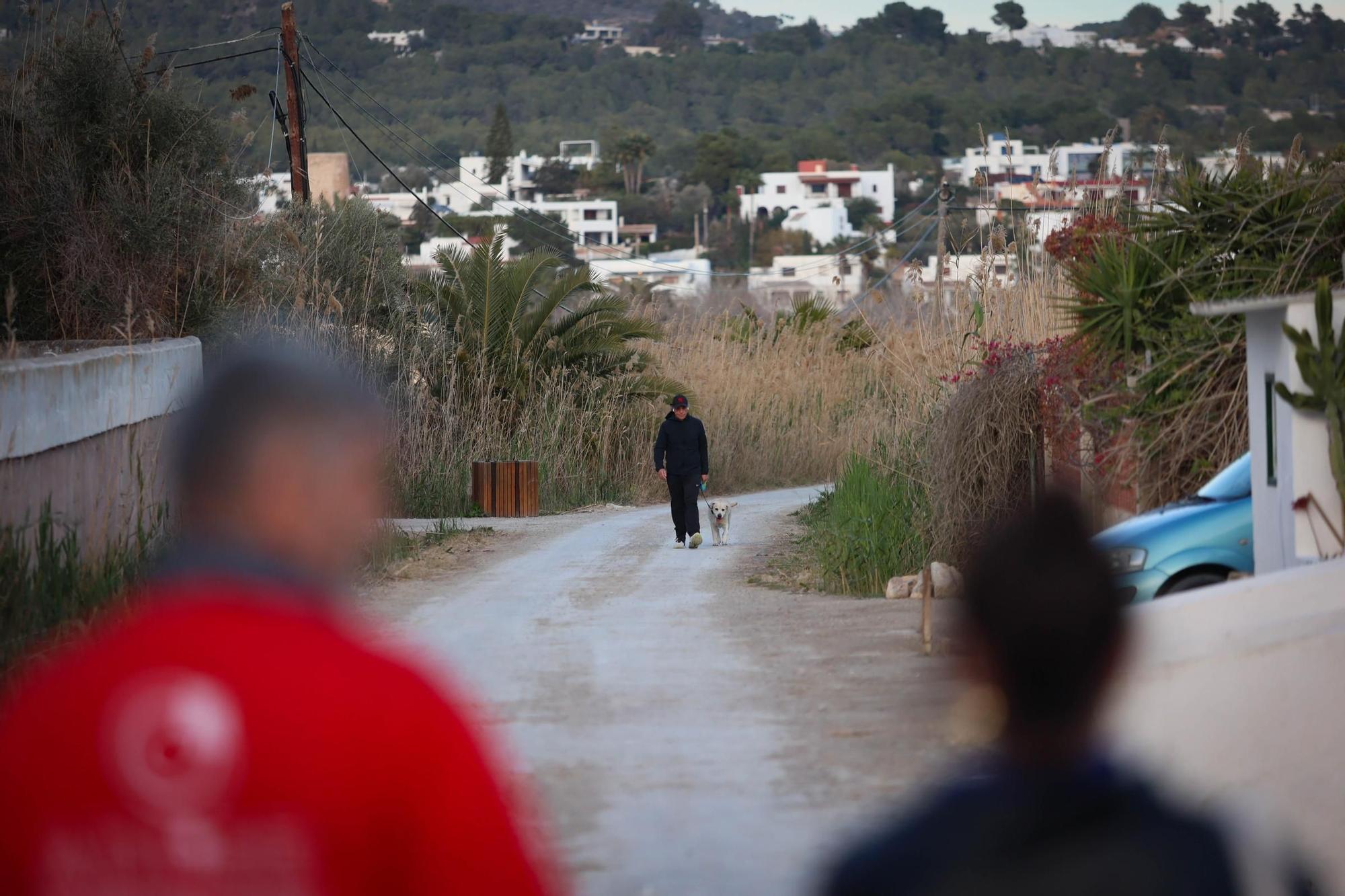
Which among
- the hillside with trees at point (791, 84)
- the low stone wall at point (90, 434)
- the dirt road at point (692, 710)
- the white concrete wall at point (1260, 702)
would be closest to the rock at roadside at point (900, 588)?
the dirt road at point (692, 710)

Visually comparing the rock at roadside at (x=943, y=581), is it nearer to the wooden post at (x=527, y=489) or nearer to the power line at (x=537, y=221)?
the wooden post at (x=527, y=489)

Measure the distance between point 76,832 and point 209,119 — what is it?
1838 cm

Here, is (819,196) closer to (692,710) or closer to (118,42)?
(118,42)

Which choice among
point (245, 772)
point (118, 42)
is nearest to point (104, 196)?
point (118, 42)

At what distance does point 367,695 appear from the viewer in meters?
1.95

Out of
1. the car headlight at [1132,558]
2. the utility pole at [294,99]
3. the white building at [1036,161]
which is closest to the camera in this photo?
the car headlight at [1132,558]

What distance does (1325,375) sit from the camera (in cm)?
798

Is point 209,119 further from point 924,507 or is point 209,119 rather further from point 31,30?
point 924,507

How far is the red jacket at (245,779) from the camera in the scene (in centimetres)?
187

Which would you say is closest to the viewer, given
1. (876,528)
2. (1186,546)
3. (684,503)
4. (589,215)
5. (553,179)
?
(1186,546)

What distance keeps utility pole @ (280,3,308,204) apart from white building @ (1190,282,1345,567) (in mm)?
19114

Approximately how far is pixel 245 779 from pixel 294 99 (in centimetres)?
2540

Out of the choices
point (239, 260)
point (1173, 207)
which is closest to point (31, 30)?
point (239, 260)

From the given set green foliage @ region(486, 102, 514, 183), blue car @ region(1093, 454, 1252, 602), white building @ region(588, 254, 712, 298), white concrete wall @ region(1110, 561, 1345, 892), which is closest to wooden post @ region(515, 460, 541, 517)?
blue car @ region(1093, 454, 1252, 602)
